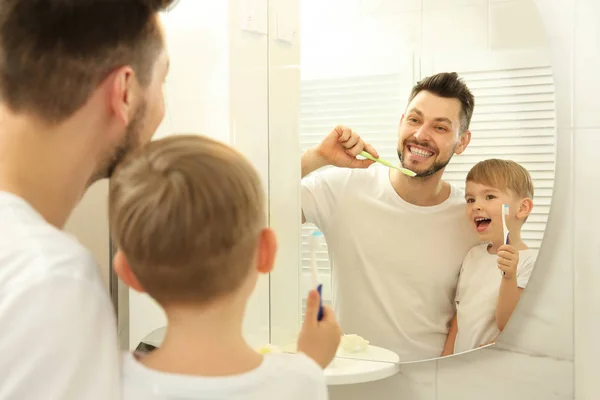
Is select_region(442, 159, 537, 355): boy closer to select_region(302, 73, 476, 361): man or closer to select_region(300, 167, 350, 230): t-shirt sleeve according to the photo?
select_region(302, 73, 476, 361): man

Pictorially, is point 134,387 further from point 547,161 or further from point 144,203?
point 547,161

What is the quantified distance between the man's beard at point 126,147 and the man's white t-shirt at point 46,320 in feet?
0.52

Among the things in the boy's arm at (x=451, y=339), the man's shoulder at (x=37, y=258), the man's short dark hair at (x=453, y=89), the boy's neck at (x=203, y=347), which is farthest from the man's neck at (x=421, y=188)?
the man's shoulder at (x=37, y=258)

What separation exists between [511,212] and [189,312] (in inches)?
27.5

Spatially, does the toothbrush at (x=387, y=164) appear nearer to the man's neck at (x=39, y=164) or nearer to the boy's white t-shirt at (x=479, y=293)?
the boy's white t-shirt at (x=479, y=293)

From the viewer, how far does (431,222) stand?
48.5 inches

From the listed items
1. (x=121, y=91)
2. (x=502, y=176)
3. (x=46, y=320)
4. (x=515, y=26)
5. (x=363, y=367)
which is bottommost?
(x=363, y=367)

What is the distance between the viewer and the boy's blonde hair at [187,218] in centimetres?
66

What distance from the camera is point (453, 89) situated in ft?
3.99

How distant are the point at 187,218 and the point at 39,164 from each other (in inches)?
7.5

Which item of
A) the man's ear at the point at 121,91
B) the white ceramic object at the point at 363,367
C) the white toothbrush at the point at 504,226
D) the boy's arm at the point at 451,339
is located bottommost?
the white ceramic object at the point at 363,367

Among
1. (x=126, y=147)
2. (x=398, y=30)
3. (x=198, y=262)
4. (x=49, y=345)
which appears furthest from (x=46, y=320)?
(x=398, y=30)

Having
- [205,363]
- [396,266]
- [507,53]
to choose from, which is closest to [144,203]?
[205,363]

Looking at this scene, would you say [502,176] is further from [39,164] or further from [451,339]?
[39,164]
